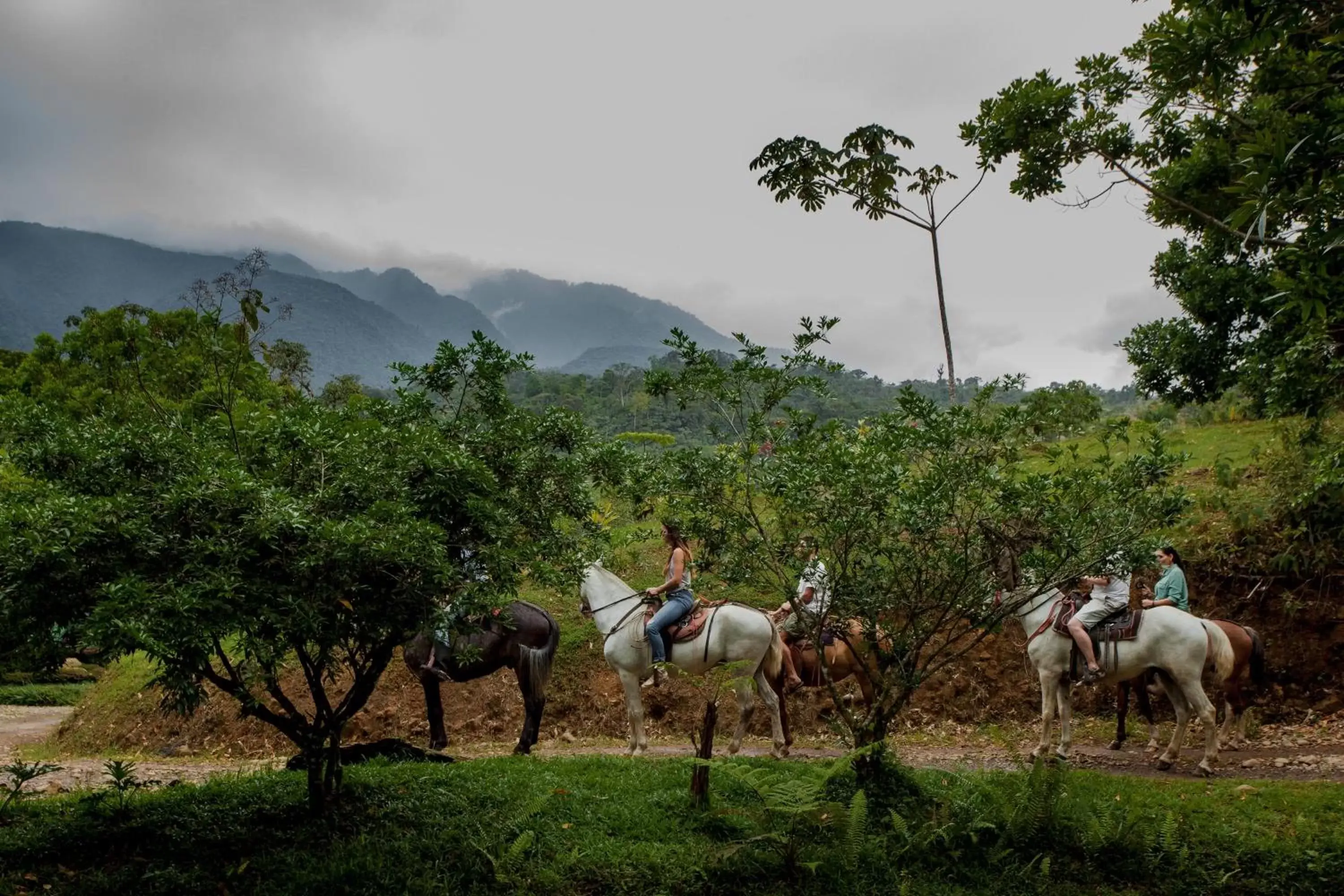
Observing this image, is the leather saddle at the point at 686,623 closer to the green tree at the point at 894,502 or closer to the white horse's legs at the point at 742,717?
the white horse's legs at the point at 742,717

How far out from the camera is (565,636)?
1473cm

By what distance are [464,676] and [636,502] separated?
178 inches

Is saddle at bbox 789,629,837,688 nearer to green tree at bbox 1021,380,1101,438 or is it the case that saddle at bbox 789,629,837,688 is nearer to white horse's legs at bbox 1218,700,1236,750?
green tree at bbox 1021,380,1101,438

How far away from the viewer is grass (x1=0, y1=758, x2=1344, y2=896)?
6.32 meters

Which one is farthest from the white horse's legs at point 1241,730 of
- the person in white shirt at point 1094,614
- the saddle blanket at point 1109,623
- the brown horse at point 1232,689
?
the person in white shirt at point 1094,614

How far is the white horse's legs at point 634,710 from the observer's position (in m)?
10.9

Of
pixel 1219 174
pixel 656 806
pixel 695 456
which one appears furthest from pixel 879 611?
pixel 1219 174

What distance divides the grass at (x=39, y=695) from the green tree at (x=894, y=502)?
20159mm

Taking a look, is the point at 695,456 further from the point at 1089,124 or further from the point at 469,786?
the point at 1089,124

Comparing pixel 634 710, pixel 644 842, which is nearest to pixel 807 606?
pixel 634 710

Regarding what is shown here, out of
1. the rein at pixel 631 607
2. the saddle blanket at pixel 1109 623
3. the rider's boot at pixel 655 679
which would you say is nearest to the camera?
the saddle blanket at pixel 1109 623

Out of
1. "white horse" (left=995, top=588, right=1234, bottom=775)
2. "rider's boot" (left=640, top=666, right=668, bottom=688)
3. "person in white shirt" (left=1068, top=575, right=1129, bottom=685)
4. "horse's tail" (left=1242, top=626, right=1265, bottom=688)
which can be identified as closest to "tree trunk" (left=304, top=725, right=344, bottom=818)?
"rider's boot" (left=640, top=666, right=668, bottom=688)

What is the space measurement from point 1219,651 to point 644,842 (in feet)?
25.8

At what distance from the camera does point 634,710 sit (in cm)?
1105
